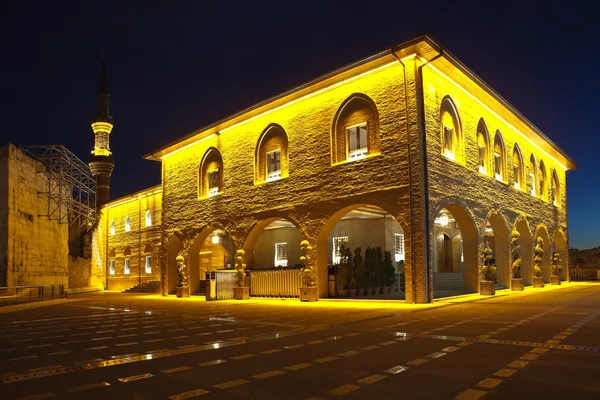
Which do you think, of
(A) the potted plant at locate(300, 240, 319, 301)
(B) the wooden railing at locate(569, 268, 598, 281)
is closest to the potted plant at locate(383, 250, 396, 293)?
(A) the potted plant at locate(300, 240, 319, 301)

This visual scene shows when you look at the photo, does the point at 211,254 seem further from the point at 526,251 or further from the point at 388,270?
the point at 526,251

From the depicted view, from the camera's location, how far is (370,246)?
23.6 m

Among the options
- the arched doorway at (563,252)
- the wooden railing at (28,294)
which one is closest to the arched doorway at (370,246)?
the arched doorway at (563,252)

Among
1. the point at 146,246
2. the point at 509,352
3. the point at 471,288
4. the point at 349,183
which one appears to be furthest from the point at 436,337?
the point at 146,246

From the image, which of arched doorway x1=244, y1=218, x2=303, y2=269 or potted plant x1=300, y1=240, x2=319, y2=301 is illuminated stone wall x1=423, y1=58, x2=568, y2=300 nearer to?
potted plant x1=300, y1=240, x2=319, y2=301

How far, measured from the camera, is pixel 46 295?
2238cm

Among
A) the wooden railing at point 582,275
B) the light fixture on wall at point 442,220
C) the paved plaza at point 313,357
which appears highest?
the light fixture on wall at point 442,220

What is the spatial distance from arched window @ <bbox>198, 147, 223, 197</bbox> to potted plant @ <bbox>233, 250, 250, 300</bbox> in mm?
3892

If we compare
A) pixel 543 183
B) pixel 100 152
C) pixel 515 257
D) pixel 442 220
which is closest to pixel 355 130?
pixel 515 257

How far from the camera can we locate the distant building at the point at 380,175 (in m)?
15.8

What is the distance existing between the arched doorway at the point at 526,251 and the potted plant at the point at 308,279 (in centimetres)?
1187

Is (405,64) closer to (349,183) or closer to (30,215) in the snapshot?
(349,183)

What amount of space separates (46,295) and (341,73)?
1641cm

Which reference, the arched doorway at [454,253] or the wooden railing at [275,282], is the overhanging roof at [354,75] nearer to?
the arched doorway at [454,253]
